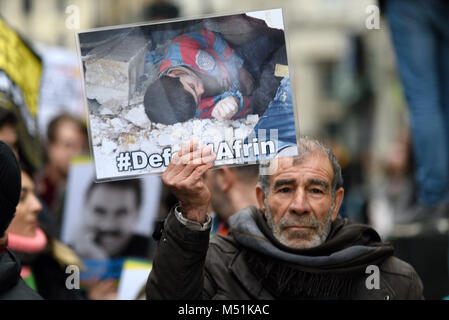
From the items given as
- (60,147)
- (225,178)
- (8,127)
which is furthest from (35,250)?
(60,147)

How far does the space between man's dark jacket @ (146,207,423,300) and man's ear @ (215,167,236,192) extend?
0.93 metres

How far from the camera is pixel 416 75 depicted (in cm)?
566

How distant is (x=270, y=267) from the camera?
3.10 metres

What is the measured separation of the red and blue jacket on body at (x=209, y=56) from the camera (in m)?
3.04

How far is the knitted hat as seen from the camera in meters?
2.78

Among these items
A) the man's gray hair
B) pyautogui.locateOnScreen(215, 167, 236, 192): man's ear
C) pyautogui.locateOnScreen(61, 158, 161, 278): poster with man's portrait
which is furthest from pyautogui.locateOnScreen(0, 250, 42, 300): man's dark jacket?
pyautogui.locateOnScreen(61, 158, 161, 278): poster with man's portrait

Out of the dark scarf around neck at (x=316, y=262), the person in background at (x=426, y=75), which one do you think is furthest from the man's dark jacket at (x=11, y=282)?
the person in background at (x=426, y=75)

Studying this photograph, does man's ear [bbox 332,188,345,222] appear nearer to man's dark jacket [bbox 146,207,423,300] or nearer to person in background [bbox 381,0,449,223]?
man's dark jacket [bbox 146,207,423,300]

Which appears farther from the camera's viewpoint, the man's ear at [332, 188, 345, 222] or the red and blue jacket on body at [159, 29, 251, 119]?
the man's ear at [332, 188, 345, 222]

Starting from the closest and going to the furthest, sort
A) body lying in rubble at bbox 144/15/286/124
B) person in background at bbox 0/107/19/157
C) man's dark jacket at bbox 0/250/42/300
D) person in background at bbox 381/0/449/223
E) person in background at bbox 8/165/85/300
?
man's dark jacket at bbox 0/250/42/300
body lying in rubble at bbox 144/15/286/124
person in background at bbox 8/165/85/300
person in background at bbox 0/107/19/157
person in background at bbox 381/0/449/223

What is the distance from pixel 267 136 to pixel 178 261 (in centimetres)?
53

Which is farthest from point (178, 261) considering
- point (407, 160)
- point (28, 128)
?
point (407, 160)

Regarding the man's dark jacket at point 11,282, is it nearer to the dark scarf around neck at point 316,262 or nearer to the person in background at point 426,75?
the dark scarf around neck at point 316,262
